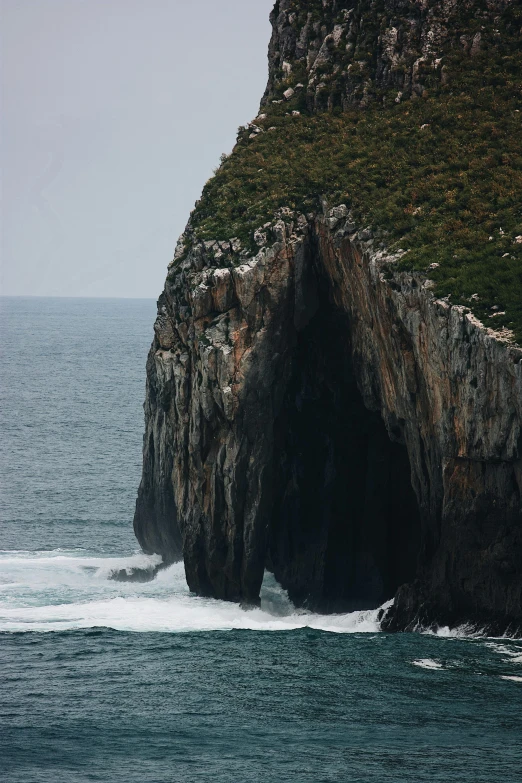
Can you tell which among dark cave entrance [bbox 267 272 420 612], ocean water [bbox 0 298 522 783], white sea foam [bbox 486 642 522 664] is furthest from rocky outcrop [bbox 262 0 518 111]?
white sea foam [bbox 486 642 522 664]

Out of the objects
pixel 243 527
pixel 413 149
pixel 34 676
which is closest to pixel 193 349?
pixel 243 527

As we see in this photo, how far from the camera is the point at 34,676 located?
61438 mm

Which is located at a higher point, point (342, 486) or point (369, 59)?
point (369, 59)

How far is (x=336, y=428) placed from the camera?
270ft

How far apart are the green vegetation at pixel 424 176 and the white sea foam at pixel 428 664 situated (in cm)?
1597

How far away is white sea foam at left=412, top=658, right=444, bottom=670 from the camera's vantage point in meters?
59.4

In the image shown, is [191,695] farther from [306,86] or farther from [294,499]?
[306,86]

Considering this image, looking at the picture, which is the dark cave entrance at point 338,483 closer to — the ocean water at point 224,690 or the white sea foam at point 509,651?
the ocean water at point 224,690

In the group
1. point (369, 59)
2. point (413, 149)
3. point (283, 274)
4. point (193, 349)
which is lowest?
point (193, 349)

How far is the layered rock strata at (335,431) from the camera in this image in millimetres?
64062

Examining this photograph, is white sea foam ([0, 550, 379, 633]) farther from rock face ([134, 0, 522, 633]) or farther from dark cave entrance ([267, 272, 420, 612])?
dark cave entrance ([267, 272, 420, 612])

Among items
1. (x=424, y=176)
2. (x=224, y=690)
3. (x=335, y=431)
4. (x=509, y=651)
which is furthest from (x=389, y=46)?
(x=224, y=690)

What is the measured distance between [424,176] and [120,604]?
3048cm

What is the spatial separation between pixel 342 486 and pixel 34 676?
2649 cm
